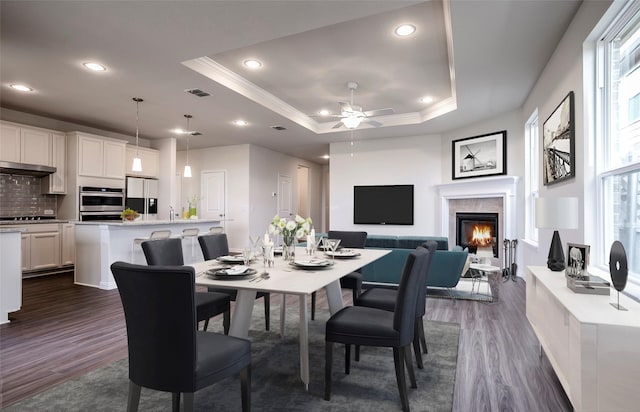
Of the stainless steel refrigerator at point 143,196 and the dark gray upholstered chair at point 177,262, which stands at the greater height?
the stainless steel refrigerator at point 143,196

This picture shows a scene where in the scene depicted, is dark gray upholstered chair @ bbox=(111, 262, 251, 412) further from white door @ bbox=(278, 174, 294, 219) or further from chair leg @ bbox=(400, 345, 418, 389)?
white door @ bbox=(278, 174, 294, 219)

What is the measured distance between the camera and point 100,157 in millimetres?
6379

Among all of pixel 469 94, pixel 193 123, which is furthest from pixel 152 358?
pixel 193 123

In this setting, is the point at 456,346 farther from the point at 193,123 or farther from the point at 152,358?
the point at 193,123

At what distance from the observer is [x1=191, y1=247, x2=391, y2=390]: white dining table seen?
72.6 inches

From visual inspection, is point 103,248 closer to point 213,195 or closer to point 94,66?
point 94,66

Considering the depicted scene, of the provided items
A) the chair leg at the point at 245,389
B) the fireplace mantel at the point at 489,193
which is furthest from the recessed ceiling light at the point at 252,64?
the fireplace mantel at the point at 489,193

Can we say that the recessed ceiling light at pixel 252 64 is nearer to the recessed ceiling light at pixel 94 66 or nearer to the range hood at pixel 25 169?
the recessed ceiling light at pixel 94 66

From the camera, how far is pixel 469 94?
16.1 feet

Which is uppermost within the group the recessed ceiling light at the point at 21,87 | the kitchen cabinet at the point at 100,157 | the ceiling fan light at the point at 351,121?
the recessed ceiling light at the point at 21,87

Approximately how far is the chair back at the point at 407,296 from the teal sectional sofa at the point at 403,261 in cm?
226

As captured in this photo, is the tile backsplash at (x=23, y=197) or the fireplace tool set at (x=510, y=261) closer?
the fireplace tool set at (x=510, y=261)

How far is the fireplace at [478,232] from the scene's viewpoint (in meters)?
6.54

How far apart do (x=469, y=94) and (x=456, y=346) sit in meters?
3.53
